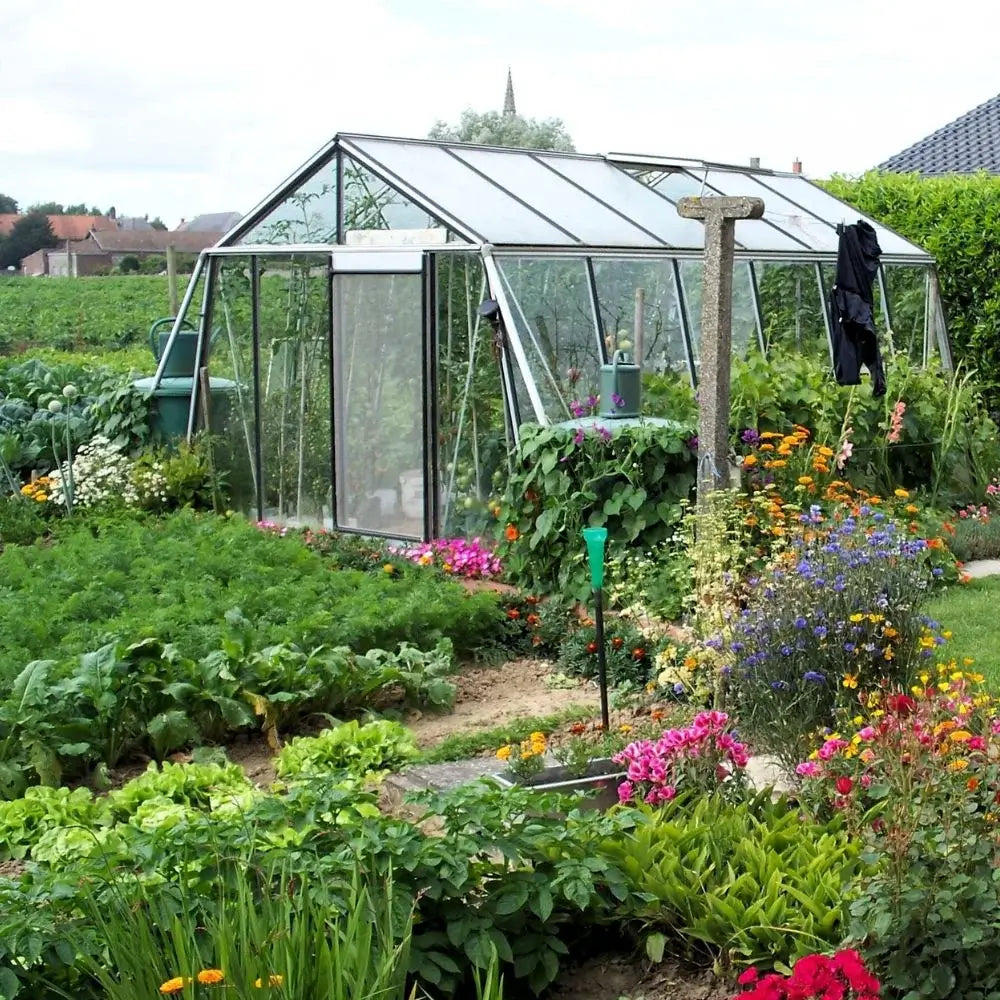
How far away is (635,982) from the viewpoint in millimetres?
3707

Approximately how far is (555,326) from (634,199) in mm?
2462

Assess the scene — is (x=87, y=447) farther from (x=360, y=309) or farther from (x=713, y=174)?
(x=713, y=174)

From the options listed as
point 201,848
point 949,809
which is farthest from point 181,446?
point 949,809

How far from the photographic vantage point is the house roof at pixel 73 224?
60250 mm

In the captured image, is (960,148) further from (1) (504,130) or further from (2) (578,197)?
(1) (504,130)

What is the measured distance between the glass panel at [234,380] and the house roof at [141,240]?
32.8 m

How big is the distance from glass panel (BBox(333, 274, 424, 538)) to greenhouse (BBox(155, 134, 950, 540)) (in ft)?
0.05

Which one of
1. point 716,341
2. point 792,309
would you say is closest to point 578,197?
point 792,309

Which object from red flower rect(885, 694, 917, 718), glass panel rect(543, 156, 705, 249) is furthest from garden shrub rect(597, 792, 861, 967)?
glass panel rect(543, 156, 705, 249)

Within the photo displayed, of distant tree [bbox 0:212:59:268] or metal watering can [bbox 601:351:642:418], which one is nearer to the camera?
metal watering can [bbox 601:351:642:418]

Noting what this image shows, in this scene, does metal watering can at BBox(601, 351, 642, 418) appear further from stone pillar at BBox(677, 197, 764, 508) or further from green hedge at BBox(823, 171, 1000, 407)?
green hedge at BBox(823, 171, 1000, 407)

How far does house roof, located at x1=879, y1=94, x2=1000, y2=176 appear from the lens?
19.4 m

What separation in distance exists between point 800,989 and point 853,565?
3.26 metres

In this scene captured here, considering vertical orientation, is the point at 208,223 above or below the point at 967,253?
above
